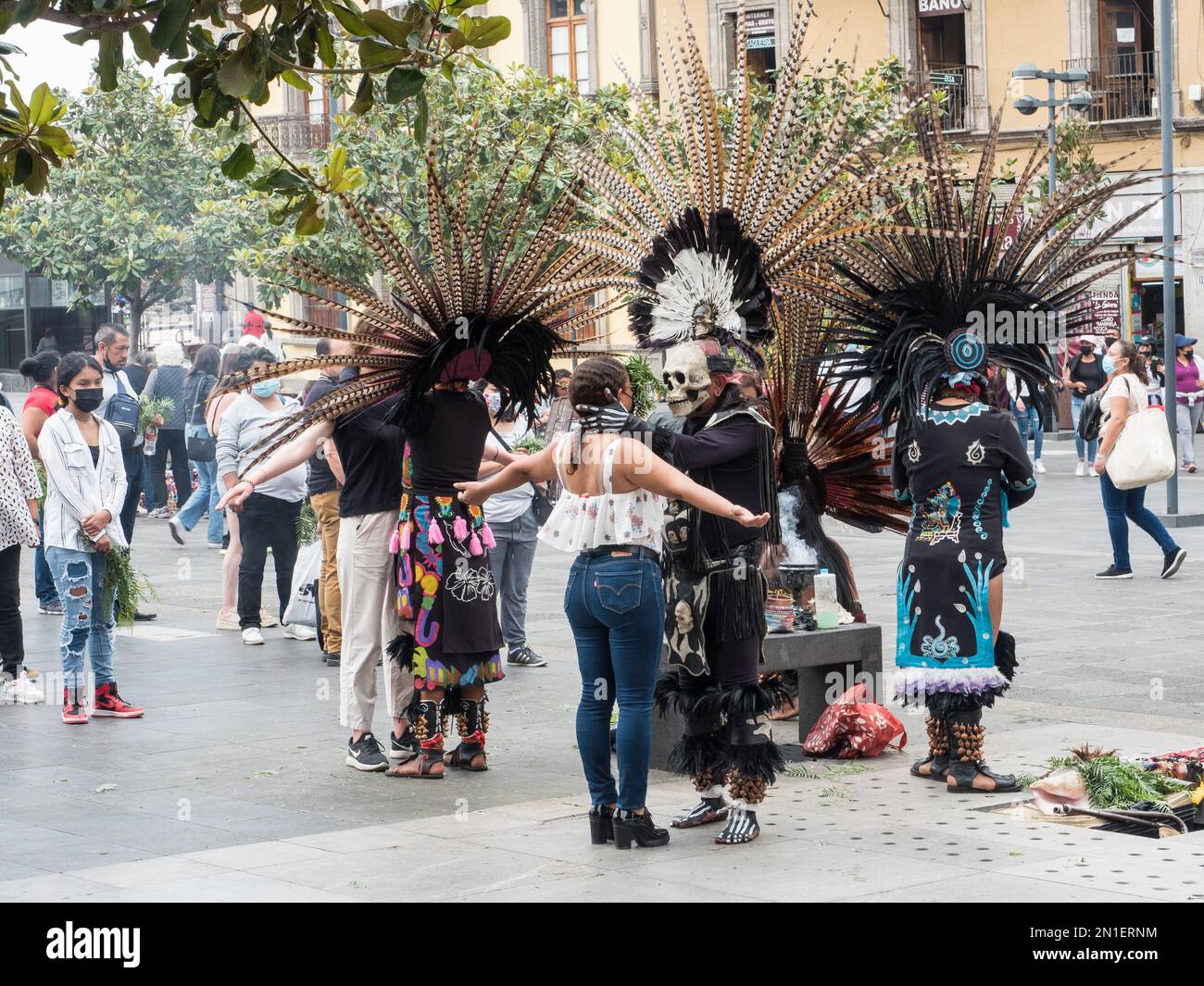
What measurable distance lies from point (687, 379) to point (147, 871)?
2496 millimetres

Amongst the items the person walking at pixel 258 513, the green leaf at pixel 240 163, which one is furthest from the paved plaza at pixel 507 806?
the green leaf at pixel 240 163

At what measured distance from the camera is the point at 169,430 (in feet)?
60.5

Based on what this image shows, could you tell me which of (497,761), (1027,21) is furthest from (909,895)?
(1027,21)

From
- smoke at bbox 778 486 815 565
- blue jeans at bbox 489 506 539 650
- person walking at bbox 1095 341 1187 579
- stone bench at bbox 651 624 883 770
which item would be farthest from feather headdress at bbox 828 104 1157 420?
person walking at bbox 1095 341 1187 579

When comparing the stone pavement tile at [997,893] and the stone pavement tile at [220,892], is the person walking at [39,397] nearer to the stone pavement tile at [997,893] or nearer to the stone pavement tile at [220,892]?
the stone pavement tile at [220,892]

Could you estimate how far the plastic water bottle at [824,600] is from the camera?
7.92 m

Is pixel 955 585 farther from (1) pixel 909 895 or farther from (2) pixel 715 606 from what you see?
(1) pixel 909 895

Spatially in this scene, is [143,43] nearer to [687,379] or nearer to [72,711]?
[687,379]

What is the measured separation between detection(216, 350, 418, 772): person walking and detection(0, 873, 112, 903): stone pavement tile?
1.99 m

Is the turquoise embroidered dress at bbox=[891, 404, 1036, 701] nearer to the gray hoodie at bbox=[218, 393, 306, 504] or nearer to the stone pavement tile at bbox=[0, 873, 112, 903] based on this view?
the stone pavement tile at bbox=[0, 873, 112, 903]

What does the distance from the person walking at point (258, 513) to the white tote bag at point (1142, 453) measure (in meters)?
5.96

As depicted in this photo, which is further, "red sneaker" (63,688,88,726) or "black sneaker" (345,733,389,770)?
"red sneaker" (63,688,88,726)

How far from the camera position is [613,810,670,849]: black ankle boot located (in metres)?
6.14
